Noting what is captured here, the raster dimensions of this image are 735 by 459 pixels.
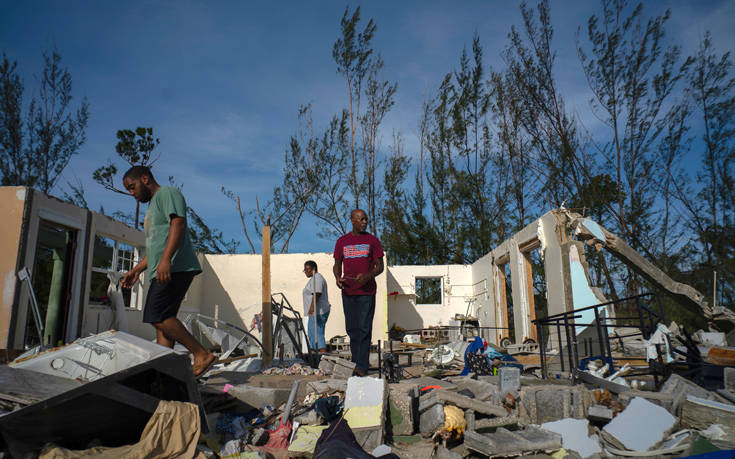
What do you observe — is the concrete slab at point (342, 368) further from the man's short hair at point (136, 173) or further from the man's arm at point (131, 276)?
the man's short hair at point (136, 173)

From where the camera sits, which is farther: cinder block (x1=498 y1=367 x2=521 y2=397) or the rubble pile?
cinder block (x1=498 y1=367 x2=521 y2=397)

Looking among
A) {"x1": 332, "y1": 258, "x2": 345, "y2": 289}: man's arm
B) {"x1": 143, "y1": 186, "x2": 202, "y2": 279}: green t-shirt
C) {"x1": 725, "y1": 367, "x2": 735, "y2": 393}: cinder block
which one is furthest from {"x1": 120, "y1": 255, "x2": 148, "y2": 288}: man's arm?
{"x1": 725, "y1": 367, "x2": 735, "y2": 393}: cinder block

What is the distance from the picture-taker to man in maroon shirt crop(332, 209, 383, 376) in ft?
13.3

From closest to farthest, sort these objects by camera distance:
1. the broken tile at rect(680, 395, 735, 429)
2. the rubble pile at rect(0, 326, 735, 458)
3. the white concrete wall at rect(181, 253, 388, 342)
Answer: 1. the rubble pile at rect(0, 326, 735, 458)
2. the broken tile at rect(680, 395, 735, 429)
3. the white concrete wall at rect(181, 253, 388, 342)

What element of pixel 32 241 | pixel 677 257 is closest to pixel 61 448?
pixel 32 241

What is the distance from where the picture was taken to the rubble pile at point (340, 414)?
7.44 feet

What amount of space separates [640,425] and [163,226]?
129 inches

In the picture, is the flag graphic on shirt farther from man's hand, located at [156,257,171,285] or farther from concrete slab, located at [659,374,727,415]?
concrete slab, located at [659,374,727,415]

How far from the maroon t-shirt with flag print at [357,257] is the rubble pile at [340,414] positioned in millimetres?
783

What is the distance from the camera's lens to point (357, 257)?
4.25 m

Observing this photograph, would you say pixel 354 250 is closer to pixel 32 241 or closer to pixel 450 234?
pixel 32 241

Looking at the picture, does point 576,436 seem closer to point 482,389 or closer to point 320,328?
point 482,389

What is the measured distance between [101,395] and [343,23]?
70.8ft

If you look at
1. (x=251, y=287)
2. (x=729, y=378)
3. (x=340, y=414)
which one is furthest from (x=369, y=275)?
(x=251, y=287)
